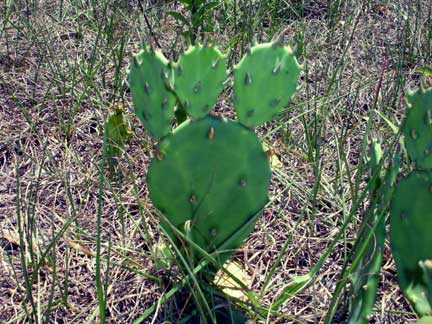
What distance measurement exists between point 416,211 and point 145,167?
2.65 ft

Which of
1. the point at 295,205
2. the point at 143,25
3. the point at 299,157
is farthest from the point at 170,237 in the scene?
the point at 143,25

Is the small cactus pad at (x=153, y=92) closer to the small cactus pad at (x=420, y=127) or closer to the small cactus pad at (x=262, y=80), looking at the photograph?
the small cactus pad at (x=262, y=80)

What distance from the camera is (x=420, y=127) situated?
1.21 m

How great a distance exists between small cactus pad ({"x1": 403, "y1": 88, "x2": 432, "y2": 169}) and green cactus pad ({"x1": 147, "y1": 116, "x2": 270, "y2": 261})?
30cm

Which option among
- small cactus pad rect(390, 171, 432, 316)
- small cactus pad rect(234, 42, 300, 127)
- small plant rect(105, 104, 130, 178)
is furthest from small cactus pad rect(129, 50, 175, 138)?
small cactus pad rect(390, 171, 432, 316)

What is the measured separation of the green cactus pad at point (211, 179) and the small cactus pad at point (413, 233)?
0.27m

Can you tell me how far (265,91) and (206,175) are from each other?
0.69 ft

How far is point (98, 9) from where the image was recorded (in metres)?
2.31

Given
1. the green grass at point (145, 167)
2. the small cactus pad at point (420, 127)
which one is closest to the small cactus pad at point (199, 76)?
the green grass at point (145, 167)

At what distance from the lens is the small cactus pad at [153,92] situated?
1236 mm

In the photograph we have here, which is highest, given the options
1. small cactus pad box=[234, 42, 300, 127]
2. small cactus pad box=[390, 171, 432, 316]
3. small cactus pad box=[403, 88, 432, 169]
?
small cactus pad box=[234, 42, 300, 127]

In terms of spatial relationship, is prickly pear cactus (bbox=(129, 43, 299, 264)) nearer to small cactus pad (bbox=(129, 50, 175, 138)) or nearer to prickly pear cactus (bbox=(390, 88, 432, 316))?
small cactus pad (bbox=(129, 50, 175, 138))

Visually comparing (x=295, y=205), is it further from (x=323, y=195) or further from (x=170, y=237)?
(x=170, y=237)

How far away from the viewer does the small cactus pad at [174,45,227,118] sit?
4.00ft
